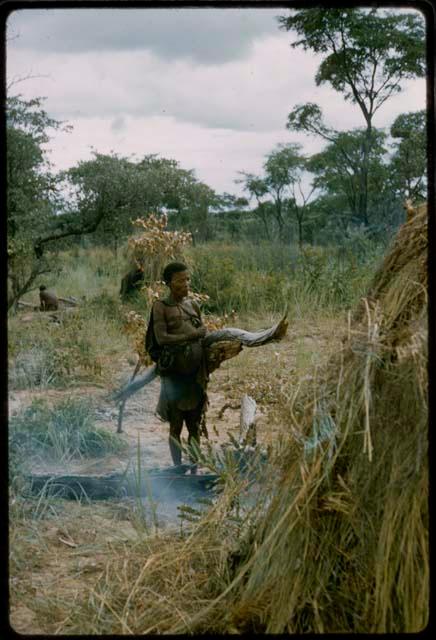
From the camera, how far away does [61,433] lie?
5.44 meters

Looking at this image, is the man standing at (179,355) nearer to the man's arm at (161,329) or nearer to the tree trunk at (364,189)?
the man's arm at (161,329)

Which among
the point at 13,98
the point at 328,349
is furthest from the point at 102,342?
the point at 328,349

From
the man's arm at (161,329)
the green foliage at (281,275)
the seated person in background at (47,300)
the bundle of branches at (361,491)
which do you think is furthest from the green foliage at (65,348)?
the bundle of branches at (361,491)

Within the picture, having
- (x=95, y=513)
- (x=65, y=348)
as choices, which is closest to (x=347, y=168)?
(x=65, y=348)

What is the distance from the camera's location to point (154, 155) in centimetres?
938

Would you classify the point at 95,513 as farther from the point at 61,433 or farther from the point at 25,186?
the point at 25,186

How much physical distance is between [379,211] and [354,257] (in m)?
1.41

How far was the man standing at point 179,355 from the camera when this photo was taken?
470cm

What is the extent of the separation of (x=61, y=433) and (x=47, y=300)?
365 cm

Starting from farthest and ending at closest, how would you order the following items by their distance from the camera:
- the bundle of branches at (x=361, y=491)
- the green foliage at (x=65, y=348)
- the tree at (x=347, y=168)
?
the tree at (x=347, y=168), the green foliage at (x=65, y=348), the bundle of branches at (x=361, y=491)

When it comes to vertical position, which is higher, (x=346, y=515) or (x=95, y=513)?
(x=346, y=515)

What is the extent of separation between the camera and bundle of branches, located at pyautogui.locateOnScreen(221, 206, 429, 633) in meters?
2.55

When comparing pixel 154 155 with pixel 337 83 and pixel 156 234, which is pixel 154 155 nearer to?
pixel 337 83

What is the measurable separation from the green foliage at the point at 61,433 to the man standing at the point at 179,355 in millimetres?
808
